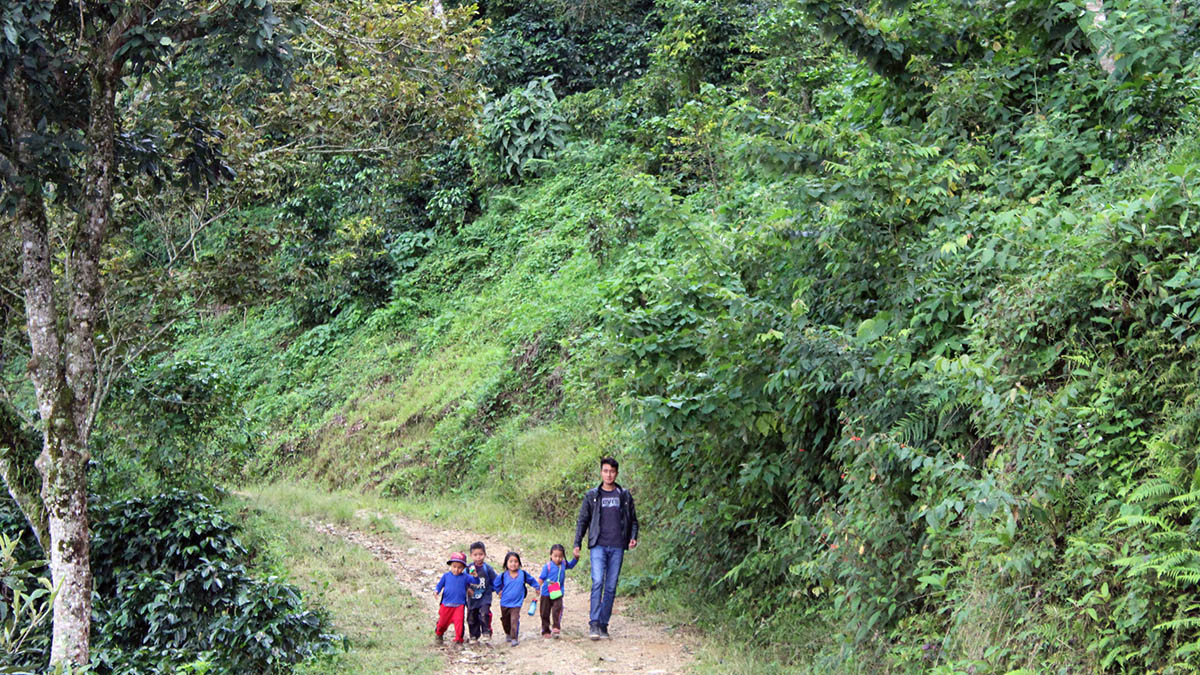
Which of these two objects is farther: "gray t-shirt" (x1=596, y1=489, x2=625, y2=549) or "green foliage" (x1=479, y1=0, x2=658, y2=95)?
"green foliage" (x1=479, y1=0, x2=658, y2=95)

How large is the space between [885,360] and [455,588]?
13.9ft

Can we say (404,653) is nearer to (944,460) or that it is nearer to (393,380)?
(944,460)

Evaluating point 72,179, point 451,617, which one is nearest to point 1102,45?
point 451,617

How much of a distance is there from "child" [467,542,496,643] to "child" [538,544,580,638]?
48cm

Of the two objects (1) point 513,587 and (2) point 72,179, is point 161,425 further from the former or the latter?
(1) point 513,587

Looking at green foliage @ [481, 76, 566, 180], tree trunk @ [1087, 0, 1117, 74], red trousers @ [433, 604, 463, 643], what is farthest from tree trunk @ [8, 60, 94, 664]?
green foliage @ [481, 76, 566, 180]

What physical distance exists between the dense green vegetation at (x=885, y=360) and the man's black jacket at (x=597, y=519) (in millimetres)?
750

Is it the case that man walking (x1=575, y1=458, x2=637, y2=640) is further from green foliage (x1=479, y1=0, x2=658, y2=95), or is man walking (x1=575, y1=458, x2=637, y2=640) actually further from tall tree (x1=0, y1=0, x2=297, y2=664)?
green foliage (x1=479, y1=0, x2=658, y2=95)

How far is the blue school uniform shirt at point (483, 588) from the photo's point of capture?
912 centimetres

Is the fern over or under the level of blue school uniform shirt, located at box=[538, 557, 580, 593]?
over

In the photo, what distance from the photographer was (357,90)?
1113cm

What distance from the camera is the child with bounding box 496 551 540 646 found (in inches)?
358

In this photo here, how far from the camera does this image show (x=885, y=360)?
741 cm

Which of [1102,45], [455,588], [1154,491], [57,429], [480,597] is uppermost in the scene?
[1102,45]
